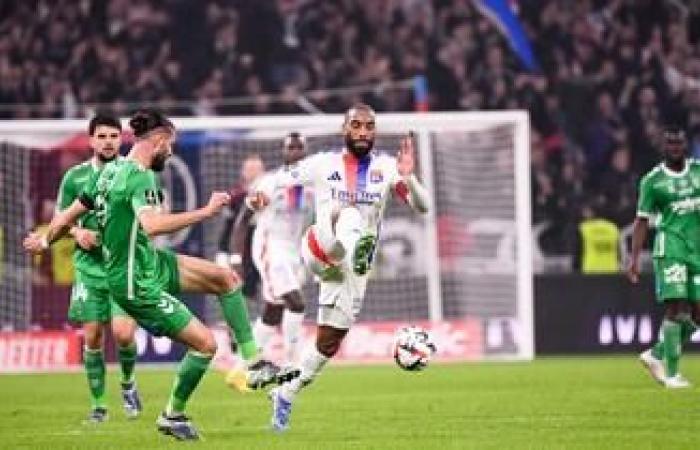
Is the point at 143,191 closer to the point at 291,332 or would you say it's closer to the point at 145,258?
the point at 145,258

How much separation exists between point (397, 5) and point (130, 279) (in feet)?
58.8

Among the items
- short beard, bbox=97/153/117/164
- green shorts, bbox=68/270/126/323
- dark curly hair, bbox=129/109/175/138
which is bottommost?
green shorts, bbox=68/270/126/323

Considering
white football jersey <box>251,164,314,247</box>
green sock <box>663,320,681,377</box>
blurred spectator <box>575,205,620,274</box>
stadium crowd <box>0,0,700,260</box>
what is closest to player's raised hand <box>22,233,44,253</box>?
green sock <box>663,320,681,377</box>

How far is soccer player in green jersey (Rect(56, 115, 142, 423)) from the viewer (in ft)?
52.1

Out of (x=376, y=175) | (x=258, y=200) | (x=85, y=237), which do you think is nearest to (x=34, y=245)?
(x=85, y=237)

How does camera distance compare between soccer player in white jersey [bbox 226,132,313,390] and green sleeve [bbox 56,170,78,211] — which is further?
soccer player in white jersey [bbox 226,132,313,390]

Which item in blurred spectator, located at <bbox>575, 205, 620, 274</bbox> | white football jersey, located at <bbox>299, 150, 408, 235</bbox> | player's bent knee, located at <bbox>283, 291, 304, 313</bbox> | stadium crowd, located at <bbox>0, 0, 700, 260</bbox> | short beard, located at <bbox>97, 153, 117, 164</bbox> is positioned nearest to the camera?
white football jersey, located at <bbox>299, 150, 408, 235</bbox>

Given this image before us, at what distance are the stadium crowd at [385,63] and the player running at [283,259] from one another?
6.63m

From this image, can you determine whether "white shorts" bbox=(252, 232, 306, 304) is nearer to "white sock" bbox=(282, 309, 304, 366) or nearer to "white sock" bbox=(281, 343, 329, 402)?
"white sock" bbox=(282, 309, 304, 366)

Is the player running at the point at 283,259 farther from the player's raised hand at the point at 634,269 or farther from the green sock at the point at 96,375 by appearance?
the green sock at the point at 96,375

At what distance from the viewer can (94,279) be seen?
1600 centimetres

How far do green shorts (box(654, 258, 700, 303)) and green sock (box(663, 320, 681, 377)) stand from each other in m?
0.28

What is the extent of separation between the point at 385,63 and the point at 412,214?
4.07m

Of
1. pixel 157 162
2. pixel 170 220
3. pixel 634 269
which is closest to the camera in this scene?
pixel 170 220
